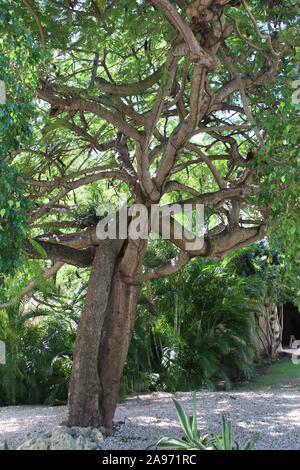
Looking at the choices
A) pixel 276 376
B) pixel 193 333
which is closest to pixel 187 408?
pixel 193 333

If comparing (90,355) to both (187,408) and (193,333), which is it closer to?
(187,408)

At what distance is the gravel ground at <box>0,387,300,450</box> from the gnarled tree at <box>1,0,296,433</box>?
2.30ft

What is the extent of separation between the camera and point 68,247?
9195 mm

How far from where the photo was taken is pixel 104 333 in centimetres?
876

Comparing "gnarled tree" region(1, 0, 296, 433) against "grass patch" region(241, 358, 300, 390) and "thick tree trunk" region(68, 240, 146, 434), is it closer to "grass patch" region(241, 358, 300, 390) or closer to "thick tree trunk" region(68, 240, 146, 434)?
"thick tree trunk" region(68, 240, 146, 434)

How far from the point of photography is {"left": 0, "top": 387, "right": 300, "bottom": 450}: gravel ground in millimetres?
8055

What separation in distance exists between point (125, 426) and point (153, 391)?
527 centimetres

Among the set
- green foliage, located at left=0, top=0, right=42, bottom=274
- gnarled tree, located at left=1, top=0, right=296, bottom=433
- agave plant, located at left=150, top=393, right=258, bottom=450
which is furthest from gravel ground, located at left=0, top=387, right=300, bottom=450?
green foliage, located at left=0, top=0, right=42, bottom=274

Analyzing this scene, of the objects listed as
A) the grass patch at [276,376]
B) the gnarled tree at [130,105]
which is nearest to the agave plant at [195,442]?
the gnarled tree at [130,105]

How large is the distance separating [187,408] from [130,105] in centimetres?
513

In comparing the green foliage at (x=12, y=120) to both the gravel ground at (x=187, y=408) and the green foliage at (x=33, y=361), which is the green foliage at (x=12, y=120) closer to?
the gravel ground at (x=187, y=408)
